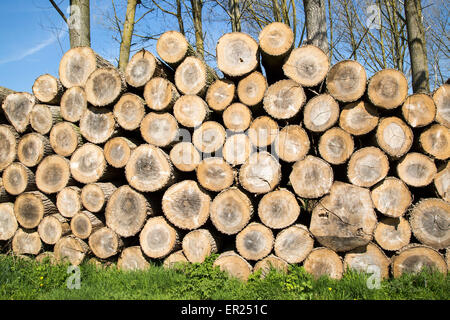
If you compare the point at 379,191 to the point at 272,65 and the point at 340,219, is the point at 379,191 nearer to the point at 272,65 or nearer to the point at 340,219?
the point at 340,219

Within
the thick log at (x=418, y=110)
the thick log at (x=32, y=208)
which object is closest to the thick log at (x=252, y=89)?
the thick log at (x=418, y=110)

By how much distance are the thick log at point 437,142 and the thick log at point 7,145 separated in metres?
5.05

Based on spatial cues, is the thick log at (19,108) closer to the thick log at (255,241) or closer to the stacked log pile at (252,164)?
the stacked log pile at (252,164)

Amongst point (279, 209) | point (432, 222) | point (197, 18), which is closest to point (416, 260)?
point (432, 222)

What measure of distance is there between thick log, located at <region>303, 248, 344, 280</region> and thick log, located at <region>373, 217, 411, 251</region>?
51cm

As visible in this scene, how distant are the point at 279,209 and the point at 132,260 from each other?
1.88 metres

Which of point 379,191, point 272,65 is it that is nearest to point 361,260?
point 379,191

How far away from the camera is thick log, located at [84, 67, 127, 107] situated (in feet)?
12.8

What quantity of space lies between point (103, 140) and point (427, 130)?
3.72 metres

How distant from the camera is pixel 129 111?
3.86 m

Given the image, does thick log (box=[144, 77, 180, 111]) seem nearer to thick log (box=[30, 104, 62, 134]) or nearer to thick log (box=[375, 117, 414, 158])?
thick log (box=[30, 104, 62, 134])

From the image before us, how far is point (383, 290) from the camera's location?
122 inches

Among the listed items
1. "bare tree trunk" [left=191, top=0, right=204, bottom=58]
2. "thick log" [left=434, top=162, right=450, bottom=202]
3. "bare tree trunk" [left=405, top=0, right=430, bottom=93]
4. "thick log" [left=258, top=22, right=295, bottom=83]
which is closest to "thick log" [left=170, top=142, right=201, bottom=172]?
"thick log" [left=258, top=22, right=295, bottom=83]
